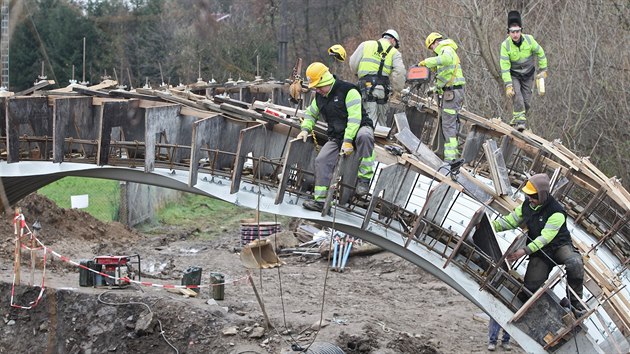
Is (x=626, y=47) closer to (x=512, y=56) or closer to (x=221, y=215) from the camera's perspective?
(x=512, y=56)

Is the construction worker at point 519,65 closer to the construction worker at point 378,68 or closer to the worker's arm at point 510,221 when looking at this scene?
the construction worker at point 378,68

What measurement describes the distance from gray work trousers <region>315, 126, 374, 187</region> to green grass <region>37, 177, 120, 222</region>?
15794 mm

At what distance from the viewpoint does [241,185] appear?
1470 centimetres

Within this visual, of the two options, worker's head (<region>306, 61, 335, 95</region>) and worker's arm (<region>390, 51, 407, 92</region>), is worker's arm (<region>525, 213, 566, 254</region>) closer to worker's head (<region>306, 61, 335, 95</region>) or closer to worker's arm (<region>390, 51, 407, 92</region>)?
worker's head (<region>306, 61, 335, 95</region>)

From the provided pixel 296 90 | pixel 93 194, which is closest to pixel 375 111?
pixel 296 90

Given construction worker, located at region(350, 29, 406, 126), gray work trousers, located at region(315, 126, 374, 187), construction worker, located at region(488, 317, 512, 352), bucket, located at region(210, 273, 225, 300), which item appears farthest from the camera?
bucket, located at region(210, 273, 225, 300)

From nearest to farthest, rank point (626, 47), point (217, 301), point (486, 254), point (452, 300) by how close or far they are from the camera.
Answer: point (486, 254)
point (217, 301)
point (452, 300)
point (626, 47)

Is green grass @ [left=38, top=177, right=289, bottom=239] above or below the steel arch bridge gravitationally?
below

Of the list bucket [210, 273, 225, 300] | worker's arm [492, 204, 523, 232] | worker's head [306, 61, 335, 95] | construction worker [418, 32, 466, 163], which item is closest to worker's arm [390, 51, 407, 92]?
construction worker [418, 32, 466, 163]

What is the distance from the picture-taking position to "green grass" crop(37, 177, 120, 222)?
28.9 meters

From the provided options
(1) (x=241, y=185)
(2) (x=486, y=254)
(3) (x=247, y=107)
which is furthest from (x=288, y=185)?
(2) (x=486, y=254)

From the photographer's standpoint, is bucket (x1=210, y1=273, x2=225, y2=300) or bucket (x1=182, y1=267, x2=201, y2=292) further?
bucket (x1=182, y1=267, x2=201, y2=292)

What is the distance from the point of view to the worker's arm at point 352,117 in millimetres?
13469

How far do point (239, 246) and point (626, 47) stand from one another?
36.9ft
